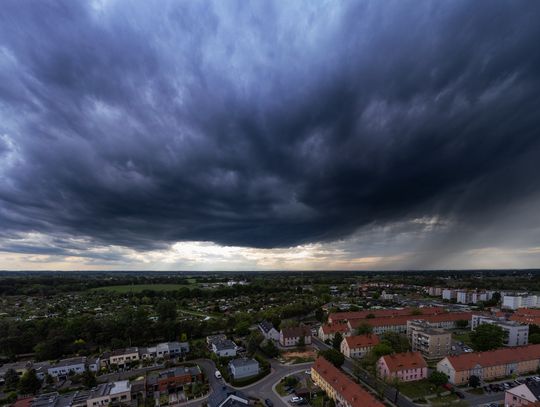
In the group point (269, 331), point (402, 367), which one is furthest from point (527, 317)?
point (269, 331)

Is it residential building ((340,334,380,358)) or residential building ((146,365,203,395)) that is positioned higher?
residential building ((340,334,380,358))

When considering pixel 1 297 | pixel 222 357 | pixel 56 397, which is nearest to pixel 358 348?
pixel 222 357

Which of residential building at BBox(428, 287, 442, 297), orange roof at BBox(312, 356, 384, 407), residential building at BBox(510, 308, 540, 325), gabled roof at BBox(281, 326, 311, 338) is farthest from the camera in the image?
residential building at BBox(428, 287, 442, 297)

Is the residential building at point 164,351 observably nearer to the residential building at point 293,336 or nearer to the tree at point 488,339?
the residential building at point 293,336

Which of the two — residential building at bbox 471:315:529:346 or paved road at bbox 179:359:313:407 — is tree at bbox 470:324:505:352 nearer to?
residential building at bbox 471:315:529:346

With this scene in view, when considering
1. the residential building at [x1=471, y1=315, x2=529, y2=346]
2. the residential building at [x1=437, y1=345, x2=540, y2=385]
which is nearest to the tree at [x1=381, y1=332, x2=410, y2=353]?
the residential building at [x1=437, y1=345, x2=540, y2=385]

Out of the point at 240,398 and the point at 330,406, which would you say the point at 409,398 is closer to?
the point at 330,406
